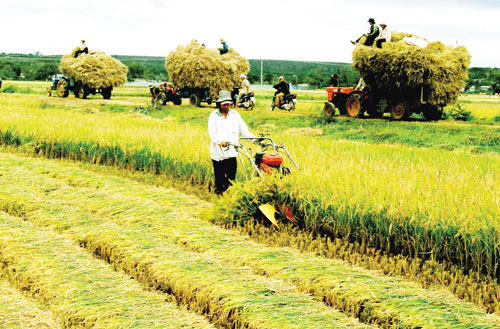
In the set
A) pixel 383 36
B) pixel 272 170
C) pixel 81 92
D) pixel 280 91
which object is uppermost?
pixel 383 36

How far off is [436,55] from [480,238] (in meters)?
10.9

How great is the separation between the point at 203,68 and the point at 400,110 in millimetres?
7913

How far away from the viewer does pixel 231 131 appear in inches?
274

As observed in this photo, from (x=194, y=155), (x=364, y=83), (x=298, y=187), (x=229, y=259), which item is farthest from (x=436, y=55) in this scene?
(x=229, y=259)

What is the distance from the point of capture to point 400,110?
51.9 ft

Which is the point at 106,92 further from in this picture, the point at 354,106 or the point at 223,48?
the point at 354,106

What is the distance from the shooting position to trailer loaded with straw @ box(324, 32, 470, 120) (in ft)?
47.6

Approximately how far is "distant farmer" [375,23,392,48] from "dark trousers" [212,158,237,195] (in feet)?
32.5

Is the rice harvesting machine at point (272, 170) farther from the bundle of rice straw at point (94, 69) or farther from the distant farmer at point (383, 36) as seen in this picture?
the bundle of rice straw at point (94, 69)

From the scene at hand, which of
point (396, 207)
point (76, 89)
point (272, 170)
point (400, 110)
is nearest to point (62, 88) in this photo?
point (76, 89)

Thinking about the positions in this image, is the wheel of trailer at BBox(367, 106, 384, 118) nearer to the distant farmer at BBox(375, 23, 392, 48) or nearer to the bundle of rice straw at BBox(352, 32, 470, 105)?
the bundle of rice straw at BBox(352, 32, 470, 105)

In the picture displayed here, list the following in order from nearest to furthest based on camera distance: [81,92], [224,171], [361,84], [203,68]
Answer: [224,171] → [361,84] → [203,68] → [81,92]

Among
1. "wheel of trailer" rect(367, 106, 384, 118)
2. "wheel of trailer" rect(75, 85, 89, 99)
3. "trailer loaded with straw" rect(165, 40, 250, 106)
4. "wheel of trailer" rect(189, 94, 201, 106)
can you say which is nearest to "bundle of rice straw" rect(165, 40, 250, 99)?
"trailer loaded with straw" rect(165, 40, 250, 106)

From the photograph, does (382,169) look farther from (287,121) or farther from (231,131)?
(287,121)
